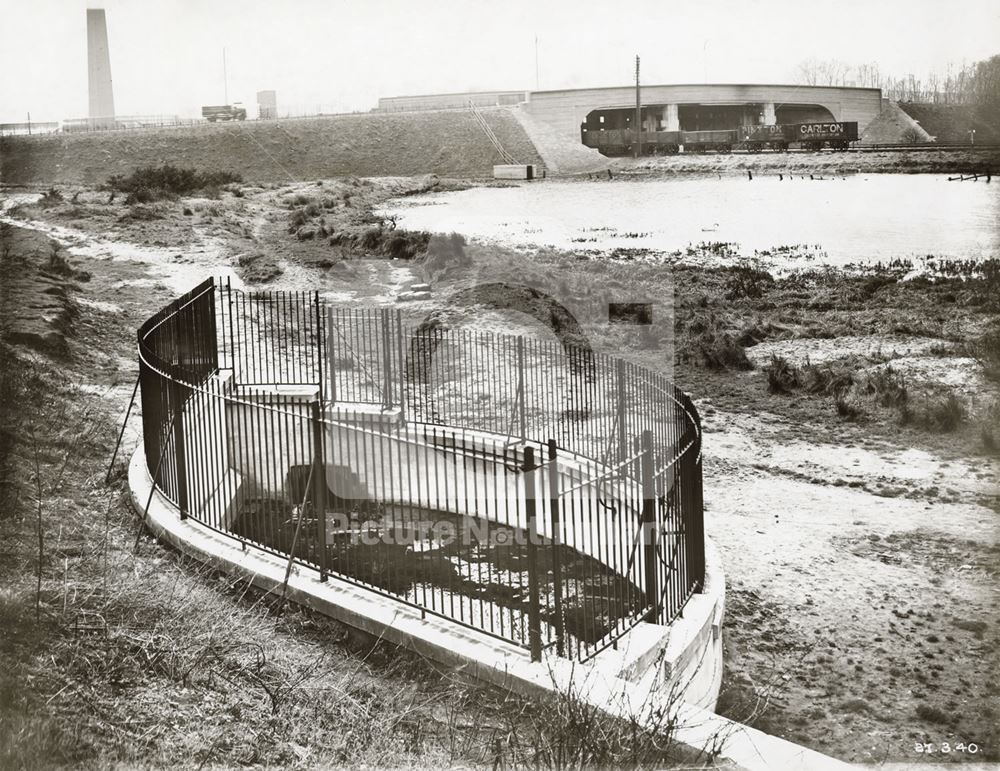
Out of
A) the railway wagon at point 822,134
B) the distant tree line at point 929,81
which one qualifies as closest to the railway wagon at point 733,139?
the railway wagon at point 822,134

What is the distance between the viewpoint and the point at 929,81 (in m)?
34.4

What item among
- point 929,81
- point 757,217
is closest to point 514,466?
point 757,217

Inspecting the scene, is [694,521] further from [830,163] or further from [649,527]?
[830,163]

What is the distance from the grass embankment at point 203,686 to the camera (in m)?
5.86

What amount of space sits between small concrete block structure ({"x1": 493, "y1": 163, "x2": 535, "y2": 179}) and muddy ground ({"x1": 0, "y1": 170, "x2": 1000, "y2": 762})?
42.0ft

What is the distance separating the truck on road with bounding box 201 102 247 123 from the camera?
57938 mm

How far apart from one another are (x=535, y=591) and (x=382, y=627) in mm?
1354

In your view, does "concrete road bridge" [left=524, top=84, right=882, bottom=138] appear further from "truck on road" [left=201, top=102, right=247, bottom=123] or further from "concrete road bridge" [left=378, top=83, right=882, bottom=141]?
"truck on road" [left=201, top=102, right=247, bottom=123]

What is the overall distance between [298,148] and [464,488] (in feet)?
153

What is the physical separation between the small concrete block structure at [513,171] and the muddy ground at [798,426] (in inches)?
504

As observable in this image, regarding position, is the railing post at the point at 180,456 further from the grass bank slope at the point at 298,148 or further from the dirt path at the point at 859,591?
the grass bank slope at the point at 298,148

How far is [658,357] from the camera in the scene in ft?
75.7

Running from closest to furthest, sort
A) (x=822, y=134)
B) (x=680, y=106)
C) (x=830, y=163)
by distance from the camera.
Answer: (x=830, y=163)
(x=822, y=134)
(x=680, y=106)

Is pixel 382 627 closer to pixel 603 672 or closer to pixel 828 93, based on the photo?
pixel 603 672
